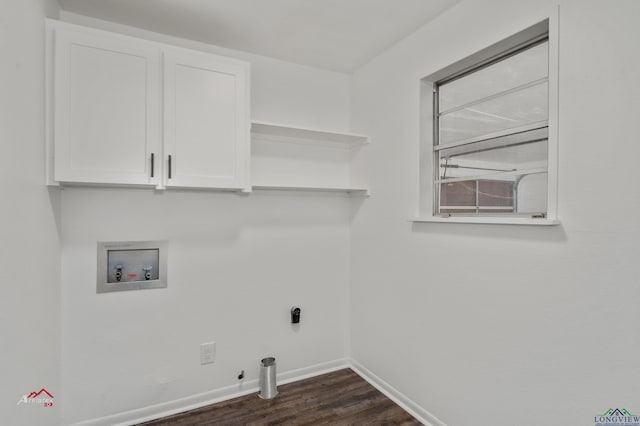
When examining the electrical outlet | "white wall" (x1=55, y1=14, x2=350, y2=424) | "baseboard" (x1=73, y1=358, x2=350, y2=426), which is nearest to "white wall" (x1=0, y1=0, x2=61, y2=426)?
"white wall" (x1=55, y1=14, x2=350, y2=424)

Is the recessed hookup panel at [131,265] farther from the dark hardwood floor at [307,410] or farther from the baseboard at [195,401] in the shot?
the dark hardwood floor at [307,410]

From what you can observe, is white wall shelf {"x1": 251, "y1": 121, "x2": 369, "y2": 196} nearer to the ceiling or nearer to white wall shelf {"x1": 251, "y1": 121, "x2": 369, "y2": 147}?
white wall shelf {"x1": 251, "y1": 121, "x2": 369, "y2": 147}

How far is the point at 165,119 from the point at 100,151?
386 mm

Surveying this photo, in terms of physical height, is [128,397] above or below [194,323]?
below

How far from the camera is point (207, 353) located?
244 centimetres

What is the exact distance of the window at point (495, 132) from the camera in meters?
1.67

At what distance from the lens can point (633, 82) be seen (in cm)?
127

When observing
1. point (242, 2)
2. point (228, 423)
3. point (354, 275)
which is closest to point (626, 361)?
point (354, 275)

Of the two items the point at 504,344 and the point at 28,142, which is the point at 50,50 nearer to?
the point at 28,142

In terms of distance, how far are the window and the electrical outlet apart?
180 centimetres

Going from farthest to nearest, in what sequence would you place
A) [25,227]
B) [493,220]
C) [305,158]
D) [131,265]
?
[305,158]
[131,265]
[493,220]
[25,227]
